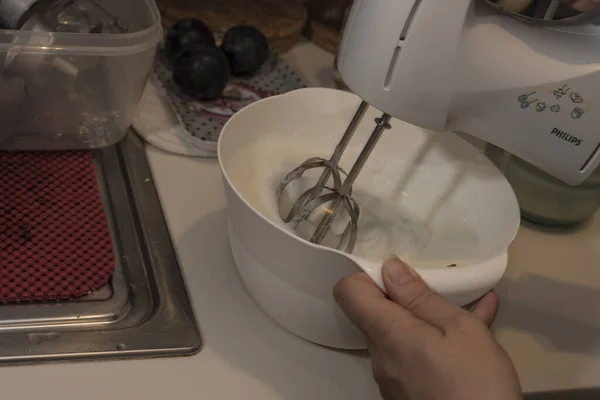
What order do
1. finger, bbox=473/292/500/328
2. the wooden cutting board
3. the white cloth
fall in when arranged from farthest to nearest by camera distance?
A: the wooden cutting board, the white cloth, finger, bbox=473/292/500/328

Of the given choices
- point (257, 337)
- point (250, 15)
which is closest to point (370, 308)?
point (257, 337)

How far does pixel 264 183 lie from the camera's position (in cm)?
61

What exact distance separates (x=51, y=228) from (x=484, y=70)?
38 cm

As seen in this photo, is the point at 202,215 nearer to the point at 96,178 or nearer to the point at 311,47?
the point at 96,178

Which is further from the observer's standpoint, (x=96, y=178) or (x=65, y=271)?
(x=96, y=178)

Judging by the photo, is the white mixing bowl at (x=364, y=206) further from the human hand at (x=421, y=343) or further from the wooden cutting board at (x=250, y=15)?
the wooden cutting board at (x=250, y=15)

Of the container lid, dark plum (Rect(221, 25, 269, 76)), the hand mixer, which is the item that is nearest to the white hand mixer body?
the hand mixer

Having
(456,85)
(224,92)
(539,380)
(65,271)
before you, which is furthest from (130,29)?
(539,380)

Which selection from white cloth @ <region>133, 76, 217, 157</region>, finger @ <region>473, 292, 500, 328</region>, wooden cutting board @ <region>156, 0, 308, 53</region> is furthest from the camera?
wooden cutting board @ <region>156, 0, 308, 53</region>

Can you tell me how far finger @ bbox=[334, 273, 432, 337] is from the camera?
17.2 inches

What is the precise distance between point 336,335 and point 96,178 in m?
0.30

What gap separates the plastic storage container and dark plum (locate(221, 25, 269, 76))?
140 mm

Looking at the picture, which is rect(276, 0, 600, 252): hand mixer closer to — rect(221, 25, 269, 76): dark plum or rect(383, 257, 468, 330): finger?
Result: rect(383, 257, 468, 330): finger

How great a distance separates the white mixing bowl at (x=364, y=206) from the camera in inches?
18.7
